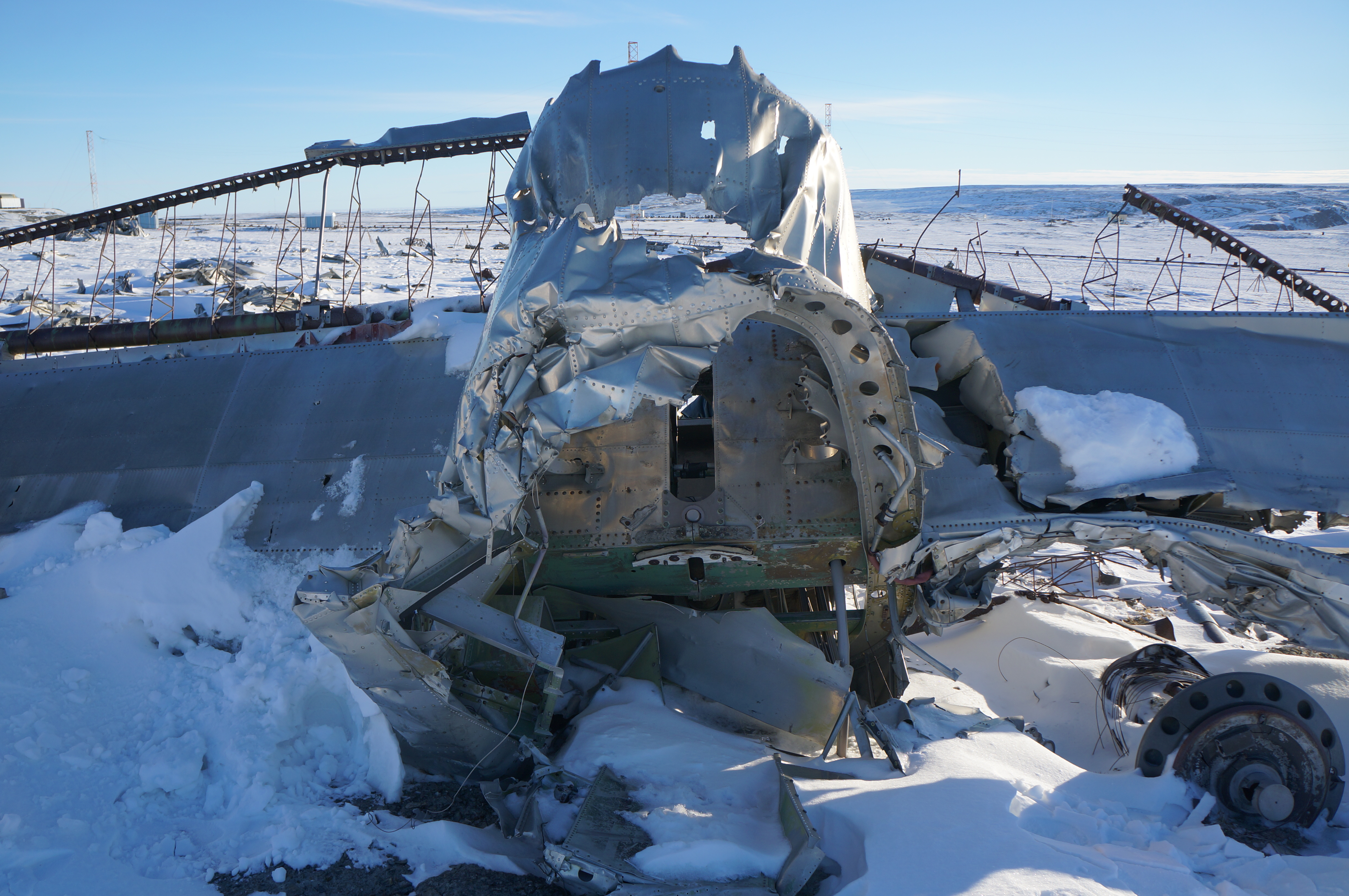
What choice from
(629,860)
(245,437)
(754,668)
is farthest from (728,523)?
(245,437)

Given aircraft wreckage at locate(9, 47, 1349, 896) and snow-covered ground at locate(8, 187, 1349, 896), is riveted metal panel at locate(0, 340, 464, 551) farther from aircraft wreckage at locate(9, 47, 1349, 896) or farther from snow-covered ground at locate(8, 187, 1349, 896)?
aircraft wreckage at locate(9, 47, 1349, 896)

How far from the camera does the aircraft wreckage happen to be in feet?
19.3

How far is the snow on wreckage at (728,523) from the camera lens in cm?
583

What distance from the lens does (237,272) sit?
2322 centimetres

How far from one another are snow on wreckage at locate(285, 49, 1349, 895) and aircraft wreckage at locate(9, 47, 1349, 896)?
0.09ft

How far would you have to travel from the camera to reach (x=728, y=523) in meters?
7.52

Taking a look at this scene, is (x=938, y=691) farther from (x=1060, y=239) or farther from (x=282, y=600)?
(x=1060, y=239)

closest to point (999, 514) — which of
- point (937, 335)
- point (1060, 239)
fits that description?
point (937, 335)

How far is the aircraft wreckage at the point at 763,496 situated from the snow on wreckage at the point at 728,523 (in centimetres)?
3

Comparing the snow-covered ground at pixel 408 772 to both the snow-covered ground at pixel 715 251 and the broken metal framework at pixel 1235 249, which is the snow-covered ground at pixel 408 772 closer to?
the broken metal framework at pixel 1235 249

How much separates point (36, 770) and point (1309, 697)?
8.97 metres

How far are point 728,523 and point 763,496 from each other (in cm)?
43

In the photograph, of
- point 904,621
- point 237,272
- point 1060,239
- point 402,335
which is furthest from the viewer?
point 1060,239

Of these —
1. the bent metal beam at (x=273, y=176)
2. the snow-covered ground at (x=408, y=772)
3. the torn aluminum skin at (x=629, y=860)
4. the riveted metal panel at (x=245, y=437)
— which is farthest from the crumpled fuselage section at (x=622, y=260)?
the bent metal beam at (x=273, y=176)
